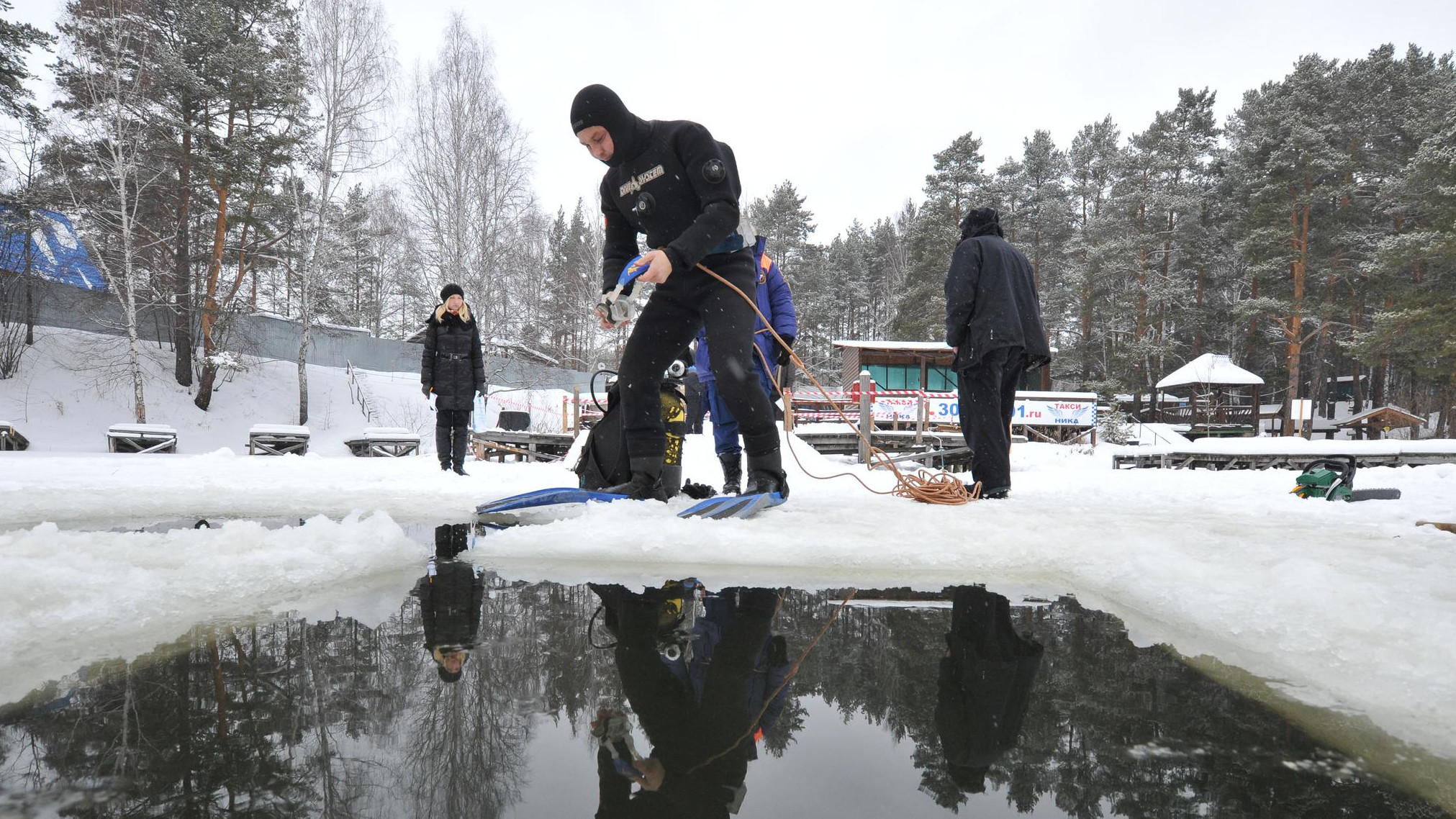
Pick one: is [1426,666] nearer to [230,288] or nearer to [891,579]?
[891,579]

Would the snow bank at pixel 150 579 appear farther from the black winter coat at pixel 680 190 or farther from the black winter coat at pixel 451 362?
the black winter coat at pixel 451 362

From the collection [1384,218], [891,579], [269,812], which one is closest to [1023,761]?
[269,812]

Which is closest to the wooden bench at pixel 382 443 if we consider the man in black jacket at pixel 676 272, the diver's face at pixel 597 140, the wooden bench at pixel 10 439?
the wooden bench at pixel 10 439

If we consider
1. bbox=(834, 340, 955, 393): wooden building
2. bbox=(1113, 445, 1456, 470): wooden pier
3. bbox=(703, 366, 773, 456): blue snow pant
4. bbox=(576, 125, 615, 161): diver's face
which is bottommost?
bbox=(1113, 445, 1456, 470): wooden pier

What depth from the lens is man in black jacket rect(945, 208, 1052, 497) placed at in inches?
146

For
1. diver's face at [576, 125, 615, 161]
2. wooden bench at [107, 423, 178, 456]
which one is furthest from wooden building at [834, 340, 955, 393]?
diver's face at [576, 125, 615, 161]

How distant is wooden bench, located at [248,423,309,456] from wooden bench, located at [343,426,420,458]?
27.5 inches

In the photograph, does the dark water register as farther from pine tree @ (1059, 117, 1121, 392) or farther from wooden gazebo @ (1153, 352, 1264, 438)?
pine tree @ (1059, 117, 1121, 392)

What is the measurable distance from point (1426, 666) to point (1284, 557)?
0.82 meters

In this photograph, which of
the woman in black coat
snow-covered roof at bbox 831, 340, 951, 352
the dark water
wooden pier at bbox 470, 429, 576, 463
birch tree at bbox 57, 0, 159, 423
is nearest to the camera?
the dark water

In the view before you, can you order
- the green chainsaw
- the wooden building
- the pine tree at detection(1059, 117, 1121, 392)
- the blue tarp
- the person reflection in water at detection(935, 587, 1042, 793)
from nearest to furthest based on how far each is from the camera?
1. the person reflection in water at detection(935, 587, 1042, 793)
2. the green chainsaw
3. the blue tarp
4. the wooden building
5. the pine tree at detection(1059, 117, 1121, 392)

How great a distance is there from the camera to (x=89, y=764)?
30.7 inches

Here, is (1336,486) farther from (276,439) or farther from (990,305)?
(276,439)

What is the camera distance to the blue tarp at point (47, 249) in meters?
15.2
